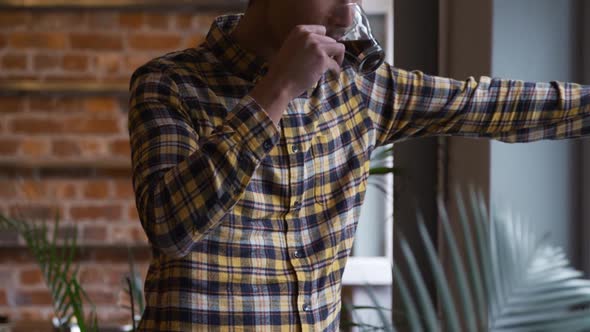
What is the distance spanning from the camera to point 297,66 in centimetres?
96

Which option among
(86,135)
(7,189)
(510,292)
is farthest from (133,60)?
(510,292)

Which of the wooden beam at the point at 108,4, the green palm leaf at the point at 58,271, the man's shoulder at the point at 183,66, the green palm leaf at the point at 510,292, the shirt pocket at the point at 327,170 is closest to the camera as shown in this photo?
the green palm leaf at the point at 510,292

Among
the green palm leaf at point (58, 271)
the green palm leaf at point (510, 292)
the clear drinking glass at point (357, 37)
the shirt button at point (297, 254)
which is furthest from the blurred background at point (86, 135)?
the green palm leaf at point (510, 292)

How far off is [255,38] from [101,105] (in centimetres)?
175

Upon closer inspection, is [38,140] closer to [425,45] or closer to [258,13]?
[425,45]

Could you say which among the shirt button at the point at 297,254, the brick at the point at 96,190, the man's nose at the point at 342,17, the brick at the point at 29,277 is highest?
the man's nose at the point at 342,17

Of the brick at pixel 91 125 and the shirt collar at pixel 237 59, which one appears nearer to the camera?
the shirt collar at pixel 237 59

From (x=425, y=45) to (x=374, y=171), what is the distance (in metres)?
0.46

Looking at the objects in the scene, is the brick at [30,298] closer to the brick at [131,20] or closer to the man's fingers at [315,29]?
the brick at [131,20]

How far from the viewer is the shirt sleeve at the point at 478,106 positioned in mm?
1300

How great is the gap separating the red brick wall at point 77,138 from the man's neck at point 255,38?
164cm

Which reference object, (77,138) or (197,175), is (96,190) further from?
(197,175)

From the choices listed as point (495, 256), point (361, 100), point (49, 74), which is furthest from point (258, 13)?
point (49, 74)

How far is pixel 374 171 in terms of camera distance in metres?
1.70
